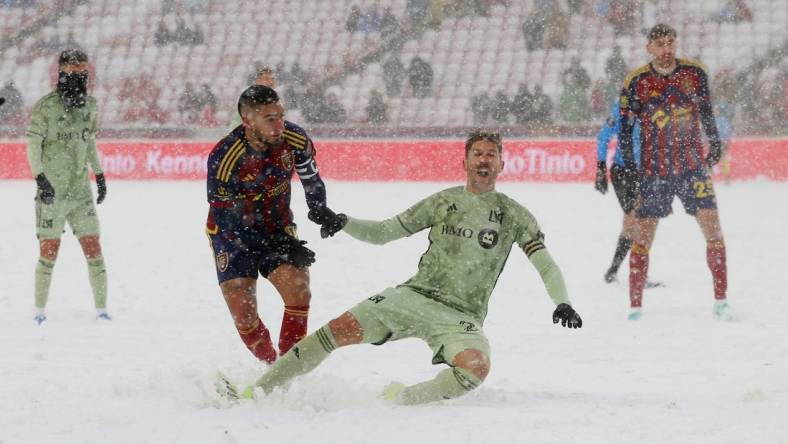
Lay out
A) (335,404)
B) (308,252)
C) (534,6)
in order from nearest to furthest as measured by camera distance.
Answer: (335,404) → (308,252) → (534,6)

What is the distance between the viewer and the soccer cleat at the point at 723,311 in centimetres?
789

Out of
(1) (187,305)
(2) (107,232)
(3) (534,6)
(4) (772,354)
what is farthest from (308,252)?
(3) (534,6)

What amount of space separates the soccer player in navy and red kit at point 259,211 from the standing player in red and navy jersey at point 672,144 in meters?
3.09

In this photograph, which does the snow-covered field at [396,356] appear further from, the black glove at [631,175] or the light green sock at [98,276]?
the black glove at [631,175]

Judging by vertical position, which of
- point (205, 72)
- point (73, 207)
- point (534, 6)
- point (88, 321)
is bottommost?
point (88, 321)

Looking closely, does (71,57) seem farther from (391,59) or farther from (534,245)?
(391,59)

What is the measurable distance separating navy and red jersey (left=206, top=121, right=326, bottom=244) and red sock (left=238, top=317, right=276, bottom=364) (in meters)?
0.47

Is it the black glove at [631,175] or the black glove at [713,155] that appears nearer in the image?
Result: the black glove at [713,155]

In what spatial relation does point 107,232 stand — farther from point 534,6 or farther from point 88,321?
point 534,6

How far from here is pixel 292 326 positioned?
18.3ft

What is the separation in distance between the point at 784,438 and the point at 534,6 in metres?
19.7

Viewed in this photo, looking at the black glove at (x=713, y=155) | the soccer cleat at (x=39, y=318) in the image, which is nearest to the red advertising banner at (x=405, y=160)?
the black glove at (x=713, y=155)

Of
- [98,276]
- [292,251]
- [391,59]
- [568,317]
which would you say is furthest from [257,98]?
[391,59]

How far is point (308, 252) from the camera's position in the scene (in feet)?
18.1
